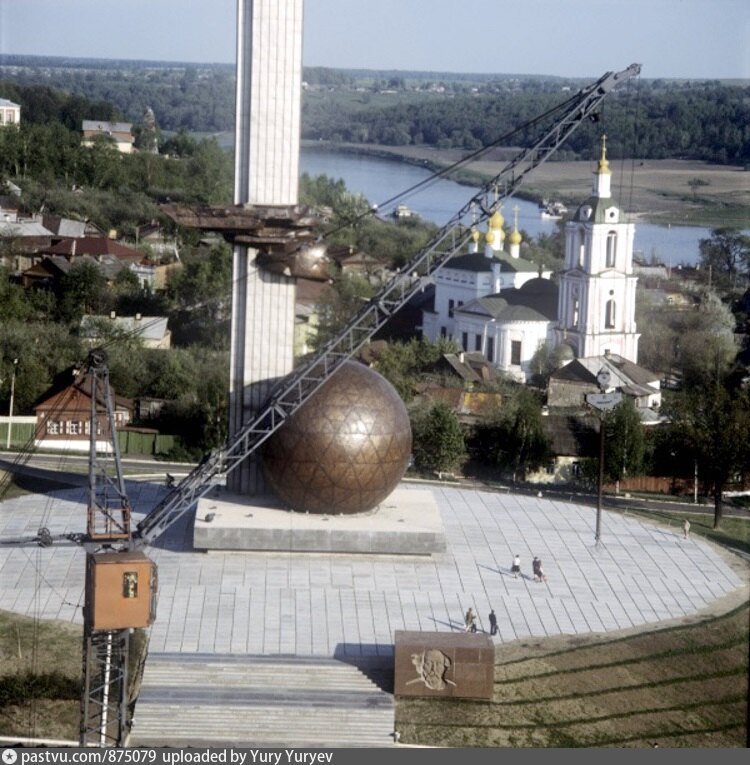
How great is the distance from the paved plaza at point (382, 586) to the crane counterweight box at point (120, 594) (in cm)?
213

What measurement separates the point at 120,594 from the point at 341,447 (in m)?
5.94

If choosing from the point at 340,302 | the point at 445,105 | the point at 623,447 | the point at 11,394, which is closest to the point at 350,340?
the point at 623,447

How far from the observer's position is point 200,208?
918 inches

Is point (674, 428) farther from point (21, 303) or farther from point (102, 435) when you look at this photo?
point (21, 303)

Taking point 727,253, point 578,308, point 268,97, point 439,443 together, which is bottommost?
point 439,443

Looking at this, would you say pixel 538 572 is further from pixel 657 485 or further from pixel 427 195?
pixel 427 195

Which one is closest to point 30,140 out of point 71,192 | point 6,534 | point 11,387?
point 71,192

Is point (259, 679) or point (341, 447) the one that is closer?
point (259, 679)

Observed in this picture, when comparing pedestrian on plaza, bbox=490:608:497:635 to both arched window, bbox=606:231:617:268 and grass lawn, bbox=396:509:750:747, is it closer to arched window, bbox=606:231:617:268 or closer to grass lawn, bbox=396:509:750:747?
grass lawn, bbox=396:509:750:747

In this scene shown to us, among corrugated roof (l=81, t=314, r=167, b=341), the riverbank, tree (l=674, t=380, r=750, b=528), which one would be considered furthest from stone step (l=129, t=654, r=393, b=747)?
the riverbank

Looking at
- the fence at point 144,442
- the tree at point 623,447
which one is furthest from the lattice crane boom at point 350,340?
the fence at point 144,442

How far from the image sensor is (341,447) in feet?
75.9

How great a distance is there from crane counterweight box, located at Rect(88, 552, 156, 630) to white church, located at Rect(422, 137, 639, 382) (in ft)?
106

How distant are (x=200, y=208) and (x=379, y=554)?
5706 millimetres
